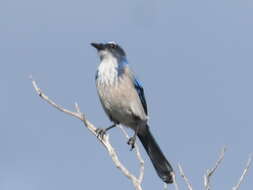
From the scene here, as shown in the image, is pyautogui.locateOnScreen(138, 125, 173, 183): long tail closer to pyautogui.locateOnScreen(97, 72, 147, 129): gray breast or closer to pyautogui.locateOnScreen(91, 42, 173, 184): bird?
pyautogui.locateOnScreen(91, 42, 173, 184): bird

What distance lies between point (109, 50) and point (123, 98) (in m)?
1.01

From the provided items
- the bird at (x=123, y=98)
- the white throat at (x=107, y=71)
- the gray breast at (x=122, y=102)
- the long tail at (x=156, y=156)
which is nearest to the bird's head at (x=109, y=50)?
the bird at (x=123, y=98)

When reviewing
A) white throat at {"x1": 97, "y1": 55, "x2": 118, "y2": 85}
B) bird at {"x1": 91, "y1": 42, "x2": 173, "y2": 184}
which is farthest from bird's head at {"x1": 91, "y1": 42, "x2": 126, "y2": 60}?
white throat at {"x1": 97, "y1": 55, "x2": 118, "y2": 85}

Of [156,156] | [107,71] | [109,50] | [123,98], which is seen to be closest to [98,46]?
[109,50]

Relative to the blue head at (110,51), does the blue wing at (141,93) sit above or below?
below

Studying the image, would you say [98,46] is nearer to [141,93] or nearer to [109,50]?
[109,50]

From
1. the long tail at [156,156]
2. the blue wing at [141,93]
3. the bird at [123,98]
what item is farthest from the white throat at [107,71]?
the long tail at [156,156]

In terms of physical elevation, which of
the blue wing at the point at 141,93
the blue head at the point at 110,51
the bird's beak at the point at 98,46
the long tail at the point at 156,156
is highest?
the bird's beak at the point at 98,46

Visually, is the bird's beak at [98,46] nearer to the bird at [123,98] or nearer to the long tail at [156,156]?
the bird at [123,98]

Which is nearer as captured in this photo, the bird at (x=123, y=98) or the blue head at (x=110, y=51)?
the bird at (x=123, y=98)

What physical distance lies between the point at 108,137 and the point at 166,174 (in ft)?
11.6

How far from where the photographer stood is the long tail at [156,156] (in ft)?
42.4

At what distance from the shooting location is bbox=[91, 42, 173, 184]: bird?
13.0 metres

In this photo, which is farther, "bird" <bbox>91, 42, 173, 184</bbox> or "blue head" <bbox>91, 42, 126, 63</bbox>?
"blue head" <bbox>91, 42, 126, 63</bbox>
